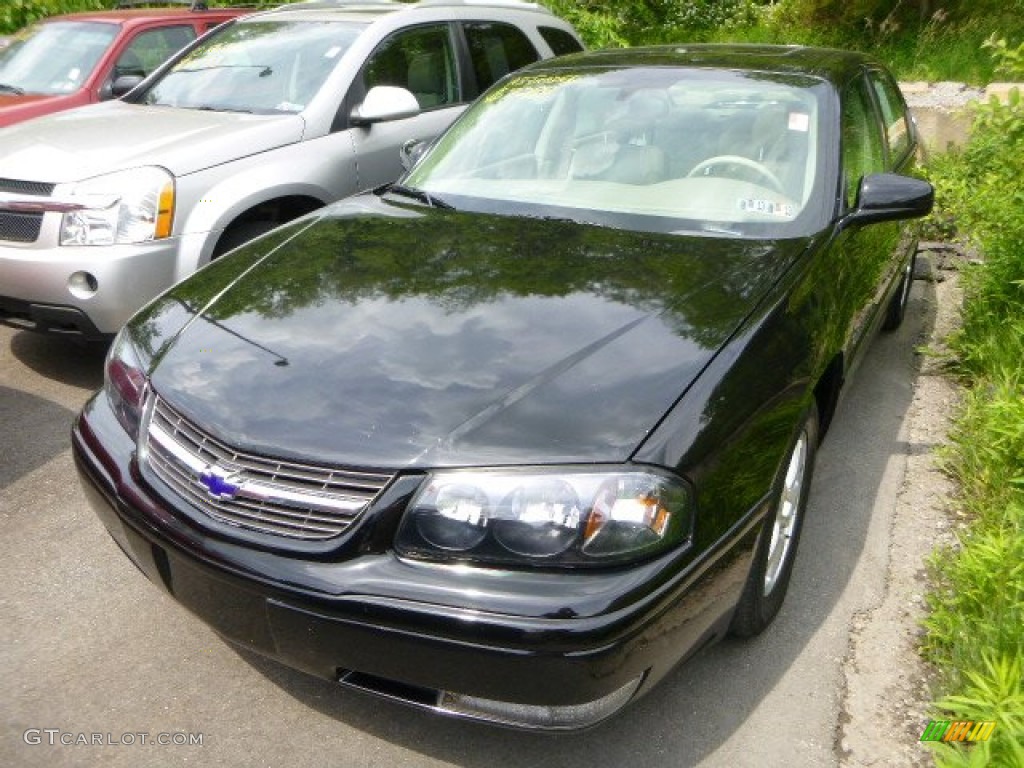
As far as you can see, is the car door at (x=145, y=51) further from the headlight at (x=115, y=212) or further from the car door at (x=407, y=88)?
the headlight at (x=115, y=212)

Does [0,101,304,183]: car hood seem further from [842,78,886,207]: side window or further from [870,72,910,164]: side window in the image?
[870,72,910,164]: side window

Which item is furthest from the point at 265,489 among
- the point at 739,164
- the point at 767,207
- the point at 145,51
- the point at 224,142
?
the point at 145,51

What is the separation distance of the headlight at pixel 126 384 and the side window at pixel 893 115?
3273 millimetres

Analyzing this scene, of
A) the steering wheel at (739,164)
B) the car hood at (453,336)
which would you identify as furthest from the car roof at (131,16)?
the steering wheel at (739,164)

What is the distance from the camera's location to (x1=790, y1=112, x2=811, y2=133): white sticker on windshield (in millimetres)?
3527

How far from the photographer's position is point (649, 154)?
11.7 ft

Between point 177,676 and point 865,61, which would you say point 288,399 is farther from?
point 865,61

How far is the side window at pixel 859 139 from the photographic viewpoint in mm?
3547

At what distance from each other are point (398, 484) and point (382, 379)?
328 millimetres

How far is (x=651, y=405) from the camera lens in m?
2.26

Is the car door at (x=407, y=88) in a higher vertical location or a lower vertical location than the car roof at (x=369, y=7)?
lower

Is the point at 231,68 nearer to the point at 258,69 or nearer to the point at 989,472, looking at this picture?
the point at 258,69

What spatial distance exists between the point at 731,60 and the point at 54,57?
5.40 m

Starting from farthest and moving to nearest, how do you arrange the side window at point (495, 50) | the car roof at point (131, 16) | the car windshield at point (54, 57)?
1. the car roof at point (131, 16)
2. the car windshield at point (54, 57)
3. the side window at point (495, 50)
